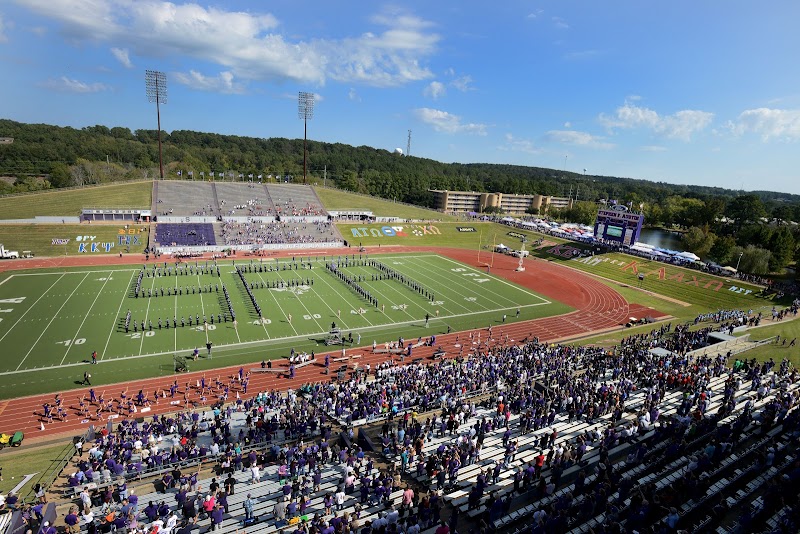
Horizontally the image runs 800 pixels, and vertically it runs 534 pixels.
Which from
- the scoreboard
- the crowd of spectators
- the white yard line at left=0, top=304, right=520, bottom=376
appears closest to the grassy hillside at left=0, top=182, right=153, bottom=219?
the crowd of spectators

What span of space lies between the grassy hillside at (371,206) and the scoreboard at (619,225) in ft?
94.1

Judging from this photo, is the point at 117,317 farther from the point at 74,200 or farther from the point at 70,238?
the point at 74,200

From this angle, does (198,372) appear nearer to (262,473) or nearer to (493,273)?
(262,473)

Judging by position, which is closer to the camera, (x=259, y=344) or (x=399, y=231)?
(x=259, y=344)

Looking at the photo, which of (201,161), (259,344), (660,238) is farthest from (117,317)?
(660,238)

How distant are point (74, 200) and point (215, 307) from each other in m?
42.0

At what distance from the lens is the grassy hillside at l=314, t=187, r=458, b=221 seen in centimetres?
7856

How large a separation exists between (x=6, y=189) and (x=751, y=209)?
481 ft

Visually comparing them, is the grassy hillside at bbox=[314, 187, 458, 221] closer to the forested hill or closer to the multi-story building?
the forested hill

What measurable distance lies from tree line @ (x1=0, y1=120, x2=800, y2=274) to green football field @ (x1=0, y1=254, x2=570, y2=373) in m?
34.8

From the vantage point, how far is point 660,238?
98500mm

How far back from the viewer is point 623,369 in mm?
22719

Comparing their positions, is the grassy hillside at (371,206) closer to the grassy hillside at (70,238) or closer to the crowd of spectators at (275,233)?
the crowd of spectators at (275,233)

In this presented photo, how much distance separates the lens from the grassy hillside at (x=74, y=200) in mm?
56375
